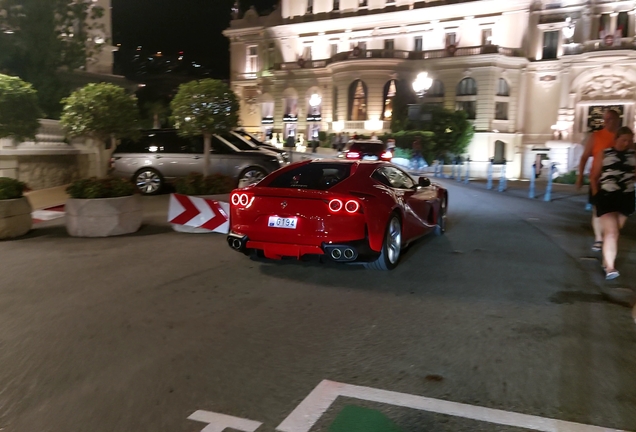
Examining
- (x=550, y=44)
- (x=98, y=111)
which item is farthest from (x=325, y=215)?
(x=550, y=44)

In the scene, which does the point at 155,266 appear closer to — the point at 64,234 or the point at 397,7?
the point at 64,234

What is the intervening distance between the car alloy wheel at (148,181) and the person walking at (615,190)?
1196 centimetres

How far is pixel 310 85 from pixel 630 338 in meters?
47.6

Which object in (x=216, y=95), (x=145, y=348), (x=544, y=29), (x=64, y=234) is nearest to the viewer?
(x=145, y=348)

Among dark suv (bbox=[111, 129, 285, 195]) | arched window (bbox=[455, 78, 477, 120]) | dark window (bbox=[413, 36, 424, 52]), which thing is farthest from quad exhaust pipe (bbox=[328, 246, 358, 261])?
dark window (bbox=[413, 36, 424, 52])

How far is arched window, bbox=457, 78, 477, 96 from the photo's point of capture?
44.0 metres

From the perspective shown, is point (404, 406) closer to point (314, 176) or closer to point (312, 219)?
point (312, 219)

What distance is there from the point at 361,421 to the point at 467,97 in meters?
43.3

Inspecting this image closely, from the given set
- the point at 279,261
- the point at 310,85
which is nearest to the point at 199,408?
the point at 279,261

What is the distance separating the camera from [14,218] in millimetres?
9438

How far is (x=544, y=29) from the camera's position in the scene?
1679 inches

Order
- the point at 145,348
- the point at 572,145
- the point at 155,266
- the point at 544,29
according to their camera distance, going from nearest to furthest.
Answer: the point at 145,348
the point at 155,266
the point at 572,145
the point at 544,29

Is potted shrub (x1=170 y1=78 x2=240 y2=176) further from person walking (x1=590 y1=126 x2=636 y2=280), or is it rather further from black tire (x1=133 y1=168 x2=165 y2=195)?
person walking (x1=590 y1=126 x2=636 y2=280)

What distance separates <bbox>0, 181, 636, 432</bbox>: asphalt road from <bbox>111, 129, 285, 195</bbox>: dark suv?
7.22 m
